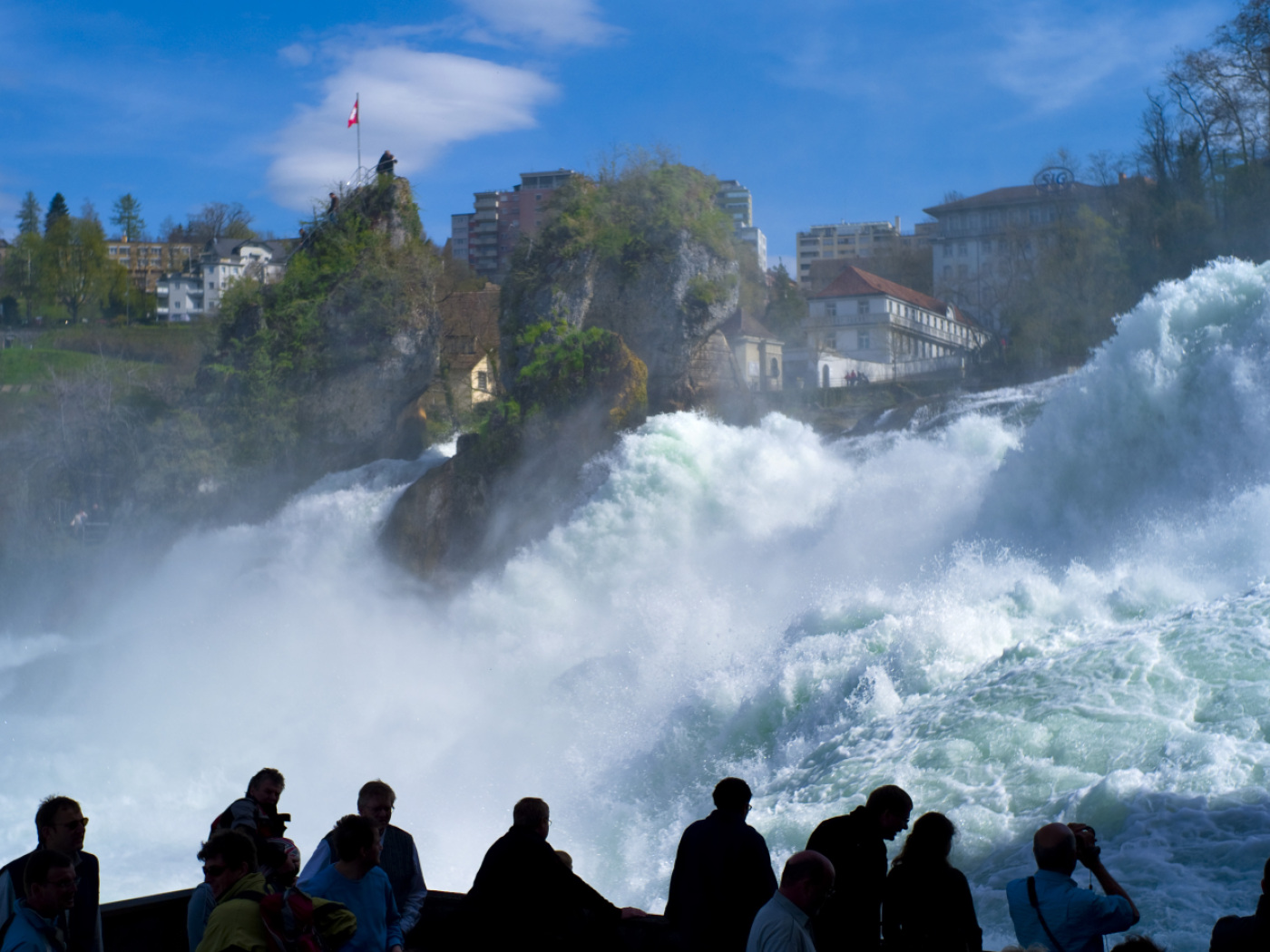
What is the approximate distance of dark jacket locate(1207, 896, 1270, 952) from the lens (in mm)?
3043

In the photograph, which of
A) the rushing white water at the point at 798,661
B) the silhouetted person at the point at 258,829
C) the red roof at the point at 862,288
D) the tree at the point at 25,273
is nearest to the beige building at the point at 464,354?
the rushing white water at the point at 798,661

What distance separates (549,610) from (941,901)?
14806 millimetres

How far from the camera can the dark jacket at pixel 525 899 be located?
405cm

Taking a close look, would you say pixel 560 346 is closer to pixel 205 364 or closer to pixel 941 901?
pixel 205 364

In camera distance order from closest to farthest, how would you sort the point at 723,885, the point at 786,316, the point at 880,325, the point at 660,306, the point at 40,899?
the point at 40,899 < the point at 723,885 < the point at 660,306 < the point at 786,316 < the point at 880,325

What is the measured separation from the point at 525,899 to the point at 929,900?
147 cm

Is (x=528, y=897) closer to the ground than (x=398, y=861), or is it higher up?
closer to the ground

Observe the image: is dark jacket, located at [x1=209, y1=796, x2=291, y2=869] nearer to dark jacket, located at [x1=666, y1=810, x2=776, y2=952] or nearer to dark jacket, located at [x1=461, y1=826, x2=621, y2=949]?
dark jacket, located at [x1=461, y1=826, x2=621, y2=949]

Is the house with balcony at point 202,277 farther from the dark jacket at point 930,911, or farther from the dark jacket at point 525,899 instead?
the dark jacket at point 930,911

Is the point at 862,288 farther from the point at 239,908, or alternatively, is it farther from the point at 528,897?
the point at 239,908

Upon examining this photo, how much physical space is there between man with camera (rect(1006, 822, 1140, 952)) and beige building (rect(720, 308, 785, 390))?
770 inches

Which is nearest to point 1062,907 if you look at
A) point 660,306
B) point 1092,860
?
point 1092,860

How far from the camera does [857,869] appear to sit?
383 cm

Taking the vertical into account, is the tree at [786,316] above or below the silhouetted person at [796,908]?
above
